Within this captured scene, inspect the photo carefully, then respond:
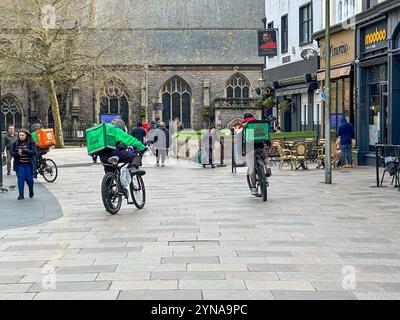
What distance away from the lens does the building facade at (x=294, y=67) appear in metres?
30.7

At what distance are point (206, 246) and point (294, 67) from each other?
25.6 meters

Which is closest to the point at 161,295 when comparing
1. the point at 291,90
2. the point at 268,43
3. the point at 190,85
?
the point at 291,90

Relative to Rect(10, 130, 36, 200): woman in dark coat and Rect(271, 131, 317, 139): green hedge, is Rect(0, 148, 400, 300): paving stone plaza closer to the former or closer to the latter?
Rect(10, 130, 36, 200): woman in dark coat

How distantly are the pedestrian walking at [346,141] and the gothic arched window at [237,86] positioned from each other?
36282mm

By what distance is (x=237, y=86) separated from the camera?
59281mm

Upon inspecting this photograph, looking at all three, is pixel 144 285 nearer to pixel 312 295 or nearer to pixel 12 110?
pixel 312 295

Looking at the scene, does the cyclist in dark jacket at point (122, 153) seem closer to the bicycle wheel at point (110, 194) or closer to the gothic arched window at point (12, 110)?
the bicycle wheel at point (110, 194)

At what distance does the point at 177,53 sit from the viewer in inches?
2365

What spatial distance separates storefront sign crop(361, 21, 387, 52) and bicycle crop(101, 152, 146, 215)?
1149 centimetres

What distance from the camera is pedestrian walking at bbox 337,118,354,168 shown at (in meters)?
22.2

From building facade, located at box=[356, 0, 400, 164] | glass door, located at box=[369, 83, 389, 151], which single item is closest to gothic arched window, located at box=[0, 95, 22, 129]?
building facade, located at box=[356, 0, 400, 164]

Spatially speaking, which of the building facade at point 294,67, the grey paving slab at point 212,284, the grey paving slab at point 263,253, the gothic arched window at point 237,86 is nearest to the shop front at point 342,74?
the building facade at point 294,67
